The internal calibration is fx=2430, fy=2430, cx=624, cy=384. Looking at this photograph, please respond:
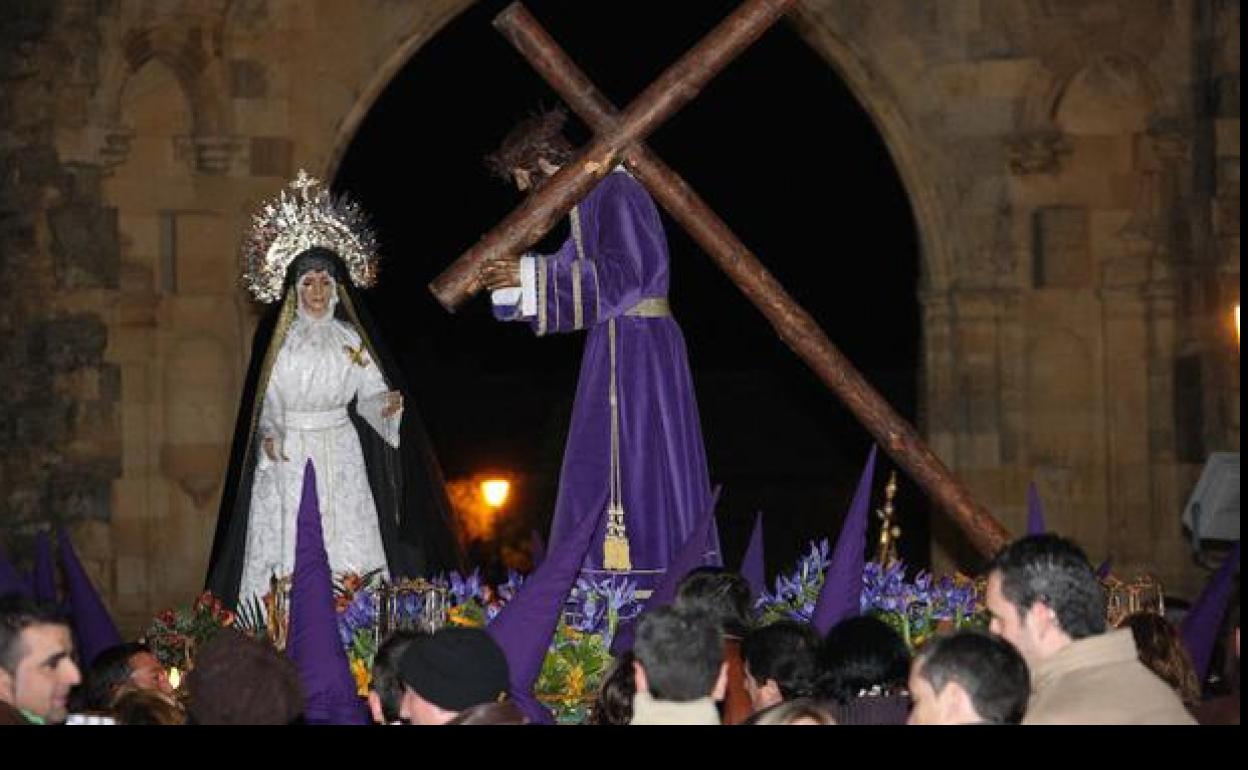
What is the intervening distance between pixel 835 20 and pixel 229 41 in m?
3.34

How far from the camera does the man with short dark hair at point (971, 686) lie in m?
4.63

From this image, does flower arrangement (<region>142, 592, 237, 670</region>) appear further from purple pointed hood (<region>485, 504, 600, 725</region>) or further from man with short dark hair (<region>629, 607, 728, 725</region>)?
man with short dark hair (<region>629, 607, 728, 725</region>)

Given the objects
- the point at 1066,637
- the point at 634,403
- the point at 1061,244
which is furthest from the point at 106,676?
the point at 1061,244

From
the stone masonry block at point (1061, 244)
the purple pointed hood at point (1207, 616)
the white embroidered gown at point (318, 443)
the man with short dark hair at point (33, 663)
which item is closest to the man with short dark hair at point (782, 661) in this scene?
the purple pointed hood at point (1207, 616)

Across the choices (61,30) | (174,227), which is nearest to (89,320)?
(174,227)

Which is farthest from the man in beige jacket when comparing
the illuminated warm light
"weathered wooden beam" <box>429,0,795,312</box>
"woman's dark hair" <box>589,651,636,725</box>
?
the illuminated warm light

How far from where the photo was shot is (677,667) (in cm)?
491

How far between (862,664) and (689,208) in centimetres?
255

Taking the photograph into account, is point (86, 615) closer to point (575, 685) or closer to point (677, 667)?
point (575, 685)

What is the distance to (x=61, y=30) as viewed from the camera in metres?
13.1

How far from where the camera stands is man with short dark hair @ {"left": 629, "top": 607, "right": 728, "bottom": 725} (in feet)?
16.0

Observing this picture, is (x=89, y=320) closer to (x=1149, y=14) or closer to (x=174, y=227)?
(x=174, y=227)

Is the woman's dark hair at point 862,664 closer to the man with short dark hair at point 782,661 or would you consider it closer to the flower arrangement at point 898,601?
the man with short dark hair at point 782,661

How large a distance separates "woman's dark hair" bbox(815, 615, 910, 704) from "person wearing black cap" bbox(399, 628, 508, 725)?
3.31ft
